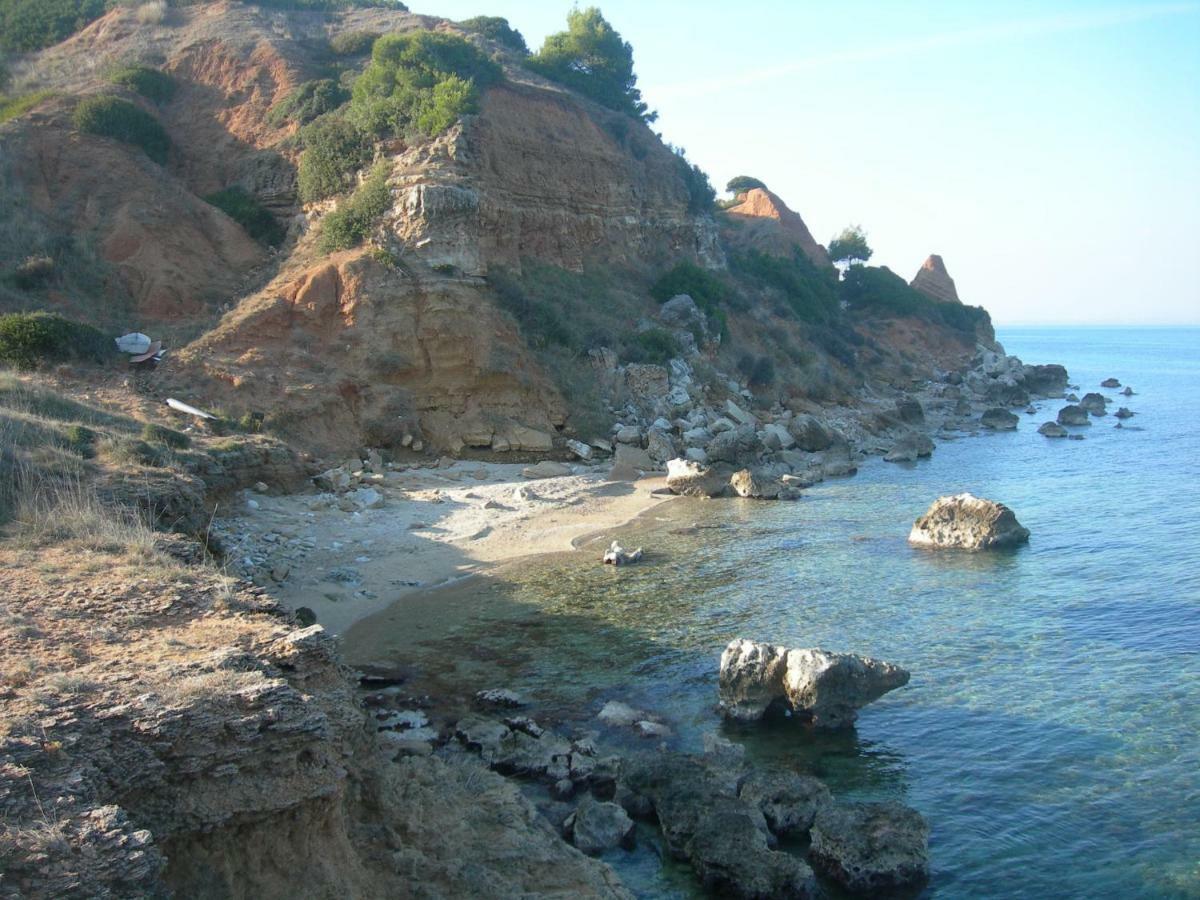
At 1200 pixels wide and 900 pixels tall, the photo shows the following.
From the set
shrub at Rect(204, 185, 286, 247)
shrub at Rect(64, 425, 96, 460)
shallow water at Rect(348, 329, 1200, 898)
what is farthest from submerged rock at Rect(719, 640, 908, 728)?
shrub at Rect(204, 185, 286, 247)

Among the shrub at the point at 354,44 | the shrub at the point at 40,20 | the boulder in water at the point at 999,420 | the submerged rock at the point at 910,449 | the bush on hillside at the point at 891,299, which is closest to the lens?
the submerged rock at the point at 910,449

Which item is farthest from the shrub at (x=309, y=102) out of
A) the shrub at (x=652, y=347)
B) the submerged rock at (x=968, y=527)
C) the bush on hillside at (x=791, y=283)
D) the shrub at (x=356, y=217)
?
the submerged rock at (x=968, y=527)

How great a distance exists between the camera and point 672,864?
9297 mm

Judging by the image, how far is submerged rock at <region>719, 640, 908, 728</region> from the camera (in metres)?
12.0

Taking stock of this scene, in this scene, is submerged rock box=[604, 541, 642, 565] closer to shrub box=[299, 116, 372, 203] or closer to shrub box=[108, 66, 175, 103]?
shrub box=[299, 116, 372, 203]

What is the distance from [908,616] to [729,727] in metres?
5.61

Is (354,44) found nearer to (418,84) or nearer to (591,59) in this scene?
(418,84)

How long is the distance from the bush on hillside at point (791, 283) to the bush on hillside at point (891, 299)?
24.3 feet

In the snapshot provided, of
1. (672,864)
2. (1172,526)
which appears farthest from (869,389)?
(672,864)

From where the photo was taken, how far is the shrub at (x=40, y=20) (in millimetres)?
40344

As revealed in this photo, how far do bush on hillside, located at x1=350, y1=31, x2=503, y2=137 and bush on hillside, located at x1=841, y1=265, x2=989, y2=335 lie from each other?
37160 mm

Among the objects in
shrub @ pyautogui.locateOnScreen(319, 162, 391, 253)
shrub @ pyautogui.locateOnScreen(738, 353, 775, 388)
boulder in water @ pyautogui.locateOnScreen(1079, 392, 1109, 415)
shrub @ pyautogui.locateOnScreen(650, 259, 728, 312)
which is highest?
shrub @ pyautogui.locateOnScreen(319, 162, 391, 253)

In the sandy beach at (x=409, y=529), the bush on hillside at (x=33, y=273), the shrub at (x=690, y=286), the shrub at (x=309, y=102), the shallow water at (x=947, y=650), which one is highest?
the shrub at (x=309, y=102)

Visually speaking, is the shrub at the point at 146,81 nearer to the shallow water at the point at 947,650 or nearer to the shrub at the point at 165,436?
the shrub at the point at 165,436
